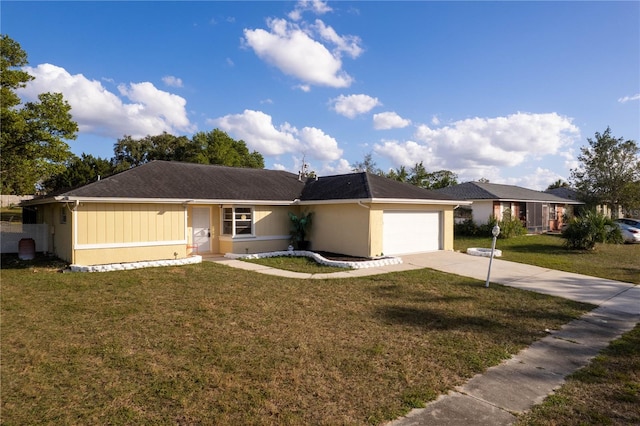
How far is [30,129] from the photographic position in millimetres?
19922

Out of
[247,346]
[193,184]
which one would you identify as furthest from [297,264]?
[247,346]

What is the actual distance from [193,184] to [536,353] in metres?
14.1

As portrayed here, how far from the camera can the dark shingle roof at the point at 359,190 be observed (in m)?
15.6

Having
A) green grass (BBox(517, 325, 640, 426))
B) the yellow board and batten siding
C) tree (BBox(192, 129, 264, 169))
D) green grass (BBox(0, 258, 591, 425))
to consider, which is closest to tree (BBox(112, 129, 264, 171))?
tree (BBox(192, 129, 264, 169))

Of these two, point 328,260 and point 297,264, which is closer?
point 297,264

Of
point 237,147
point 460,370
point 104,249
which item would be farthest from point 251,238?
point 237,147

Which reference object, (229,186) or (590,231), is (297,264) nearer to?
(229,186)

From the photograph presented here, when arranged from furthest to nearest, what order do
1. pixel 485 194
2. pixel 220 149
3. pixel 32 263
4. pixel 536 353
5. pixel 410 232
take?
1. pixel 220 149
2. pixel 485 194
3. pixel 410 232
4. pixel 32 263
5. pixel 536 353

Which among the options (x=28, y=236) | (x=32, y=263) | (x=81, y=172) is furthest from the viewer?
(x=81, y=172)

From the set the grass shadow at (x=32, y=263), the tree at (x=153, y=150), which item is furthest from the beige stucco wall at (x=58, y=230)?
the tree at (x=153, y=150)

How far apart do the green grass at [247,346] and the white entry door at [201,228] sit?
5.64 metres

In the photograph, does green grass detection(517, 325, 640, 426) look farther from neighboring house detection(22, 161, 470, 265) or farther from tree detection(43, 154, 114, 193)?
tree detection(43, 154, 114, 193)

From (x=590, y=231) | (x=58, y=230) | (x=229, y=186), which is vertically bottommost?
(x=590, y=231)

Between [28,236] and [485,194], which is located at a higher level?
[485,194]
